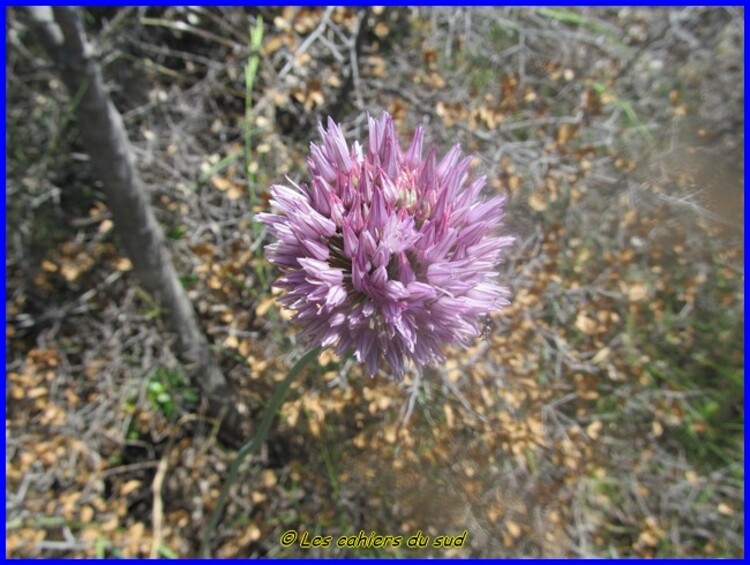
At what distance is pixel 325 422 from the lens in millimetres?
2176

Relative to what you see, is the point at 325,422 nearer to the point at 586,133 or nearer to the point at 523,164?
the point at 523,164

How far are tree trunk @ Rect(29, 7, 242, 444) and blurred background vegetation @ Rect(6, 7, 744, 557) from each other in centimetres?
8

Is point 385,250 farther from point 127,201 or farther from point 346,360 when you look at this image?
point 127,201

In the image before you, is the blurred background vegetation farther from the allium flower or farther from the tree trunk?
the allium flower

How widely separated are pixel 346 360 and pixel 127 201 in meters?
0.94

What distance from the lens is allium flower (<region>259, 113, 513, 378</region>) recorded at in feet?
3.62

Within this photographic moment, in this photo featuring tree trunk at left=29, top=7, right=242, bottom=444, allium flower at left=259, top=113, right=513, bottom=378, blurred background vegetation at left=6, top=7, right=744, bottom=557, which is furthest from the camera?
blurred background vegetation at left=6, top=7, right=744, bottom=557

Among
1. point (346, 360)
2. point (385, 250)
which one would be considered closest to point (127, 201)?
point (346, 360)

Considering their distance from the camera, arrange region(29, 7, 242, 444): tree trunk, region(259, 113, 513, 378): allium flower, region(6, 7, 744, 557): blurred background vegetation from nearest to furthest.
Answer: region(259, 113, 513, 378): allium flower < region(29, 7, 242, 444): tree trunk < region(6, 7, 744, 557): blurred background vegetation

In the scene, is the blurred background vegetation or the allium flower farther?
the blurred background vegetation

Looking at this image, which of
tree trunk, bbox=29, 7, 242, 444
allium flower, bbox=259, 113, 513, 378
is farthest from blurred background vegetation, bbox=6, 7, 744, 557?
allium flower, bbox=259, 113, 513, 378

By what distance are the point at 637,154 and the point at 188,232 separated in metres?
1.99

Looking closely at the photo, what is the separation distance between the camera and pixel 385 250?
108 centimetres

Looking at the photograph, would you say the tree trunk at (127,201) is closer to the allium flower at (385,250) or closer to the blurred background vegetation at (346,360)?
the blurred background vegetation at (346,360)
